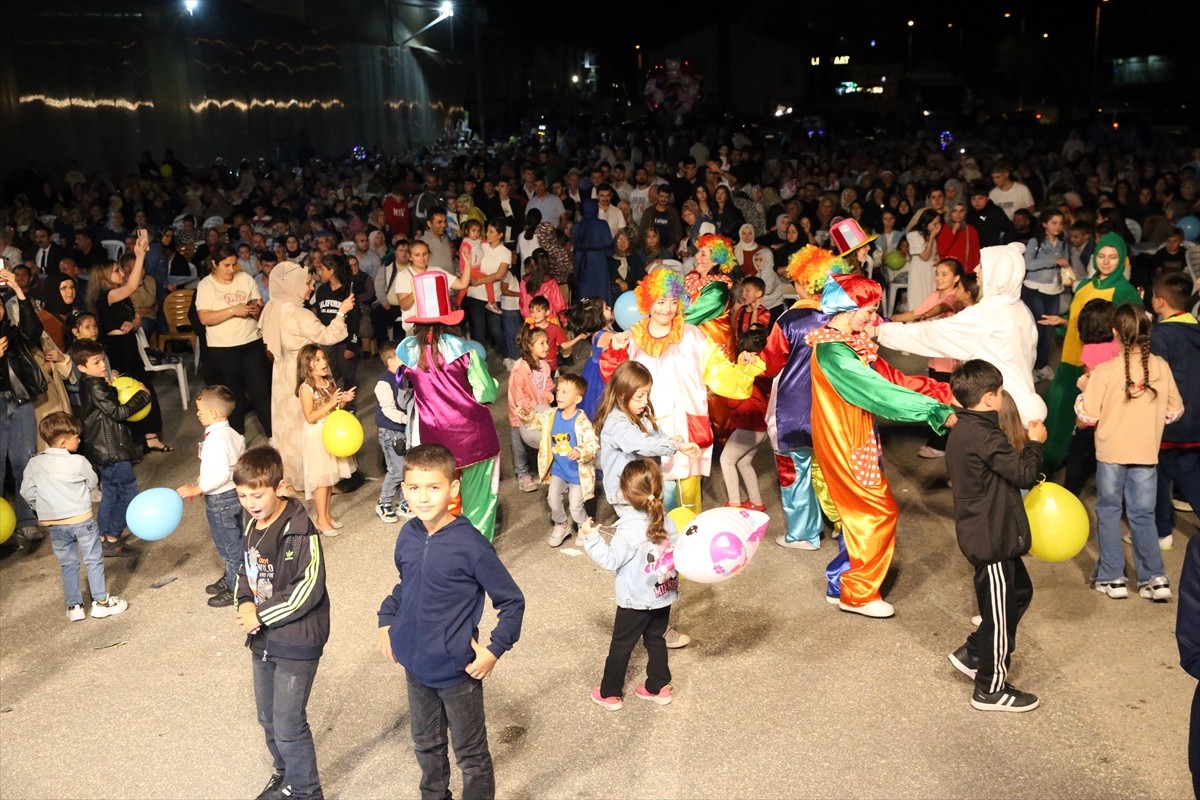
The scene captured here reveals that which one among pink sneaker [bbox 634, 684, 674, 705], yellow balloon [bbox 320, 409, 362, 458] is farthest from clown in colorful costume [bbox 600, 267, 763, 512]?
yellow balloon [bbox 320, 409, 362, 458]

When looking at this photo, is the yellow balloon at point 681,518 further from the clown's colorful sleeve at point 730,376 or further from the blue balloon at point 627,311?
the blue balloon at point 627,311

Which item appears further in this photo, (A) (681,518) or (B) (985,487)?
(A) (681,518)

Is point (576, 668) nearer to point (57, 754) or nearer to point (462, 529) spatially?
point (462, 529)

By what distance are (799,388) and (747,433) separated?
32.9 inches

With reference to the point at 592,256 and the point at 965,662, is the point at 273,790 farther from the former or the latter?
the point at 592,256

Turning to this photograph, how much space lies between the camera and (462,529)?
3998 mm

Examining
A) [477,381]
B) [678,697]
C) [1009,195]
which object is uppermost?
[1009,195]

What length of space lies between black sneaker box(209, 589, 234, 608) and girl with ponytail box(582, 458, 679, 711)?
2597mm

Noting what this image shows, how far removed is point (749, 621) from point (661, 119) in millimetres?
25021

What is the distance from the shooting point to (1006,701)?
5195mm

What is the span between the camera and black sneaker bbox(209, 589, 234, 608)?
6555 millimetres

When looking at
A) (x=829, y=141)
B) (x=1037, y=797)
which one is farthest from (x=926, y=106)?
(x=1037, y=797)

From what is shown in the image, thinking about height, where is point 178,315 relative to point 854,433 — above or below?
above

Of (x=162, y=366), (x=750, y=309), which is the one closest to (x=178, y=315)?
(x=162, y=366)
